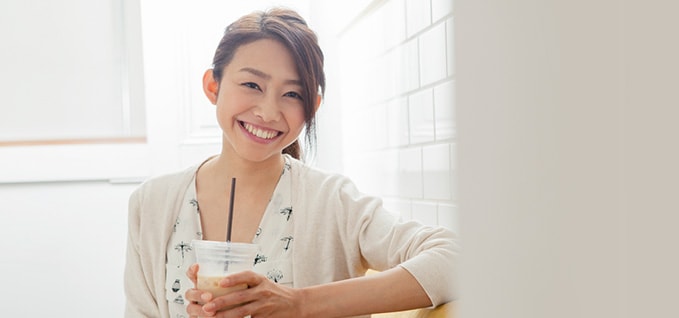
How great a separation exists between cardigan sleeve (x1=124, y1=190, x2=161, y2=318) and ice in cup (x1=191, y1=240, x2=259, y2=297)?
0.55 m

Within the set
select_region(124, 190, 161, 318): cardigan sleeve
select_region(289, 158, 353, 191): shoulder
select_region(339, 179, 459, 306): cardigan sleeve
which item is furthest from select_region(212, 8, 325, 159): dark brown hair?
select_region(124, 190, 161, 318): cardigan sleeve

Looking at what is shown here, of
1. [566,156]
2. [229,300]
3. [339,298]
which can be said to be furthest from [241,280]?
[566,156]

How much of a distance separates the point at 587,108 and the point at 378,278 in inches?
49.6

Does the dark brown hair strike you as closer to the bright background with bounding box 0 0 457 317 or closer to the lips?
the lips

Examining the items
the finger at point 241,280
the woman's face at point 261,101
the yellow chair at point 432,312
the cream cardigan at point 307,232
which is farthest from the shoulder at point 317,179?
the finger at point 241,280

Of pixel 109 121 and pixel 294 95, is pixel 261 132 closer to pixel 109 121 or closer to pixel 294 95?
pixel 294 95

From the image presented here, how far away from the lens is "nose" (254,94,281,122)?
5.44 ft

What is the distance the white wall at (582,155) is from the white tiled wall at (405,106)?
3.88 feet

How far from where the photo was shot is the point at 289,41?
1.72 metres

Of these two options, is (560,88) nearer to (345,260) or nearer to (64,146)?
(345,260)

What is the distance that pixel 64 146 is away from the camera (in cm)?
295

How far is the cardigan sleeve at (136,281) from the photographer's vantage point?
1.74 m

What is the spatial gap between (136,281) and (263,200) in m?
0.33

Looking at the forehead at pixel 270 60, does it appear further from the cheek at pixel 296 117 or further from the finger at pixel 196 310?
the finger at pixel 196 310
